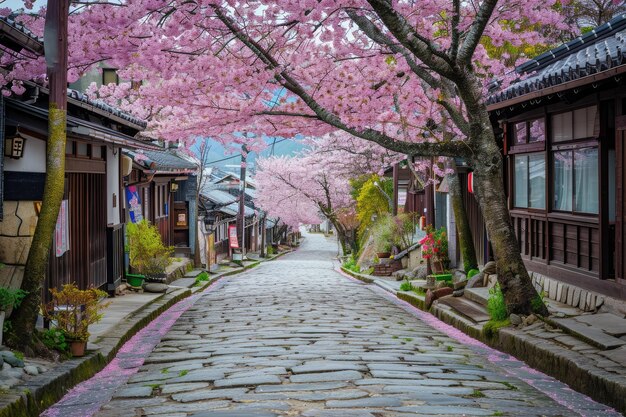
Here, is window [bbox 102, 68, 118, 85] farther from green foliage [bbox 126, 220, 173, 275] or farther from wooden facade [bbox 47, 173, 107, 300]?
wooden facade [bbox 47, 173, 107, 300]

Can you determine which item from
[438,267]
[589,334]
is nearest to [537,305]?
[589,334]

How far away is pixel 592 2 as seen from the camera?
2497 centimetres

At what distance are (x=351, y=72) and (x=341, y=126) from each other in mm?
4406

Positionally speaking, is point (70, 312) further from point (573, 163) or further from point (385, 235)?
point (385, 235)

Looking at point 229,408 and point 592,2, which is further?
point 592,2

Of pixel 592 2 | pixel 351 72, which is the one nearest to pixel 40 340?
pixel 351 72

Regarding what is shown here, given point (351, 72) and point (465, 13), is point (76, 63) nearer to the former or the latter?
point (351, 72)

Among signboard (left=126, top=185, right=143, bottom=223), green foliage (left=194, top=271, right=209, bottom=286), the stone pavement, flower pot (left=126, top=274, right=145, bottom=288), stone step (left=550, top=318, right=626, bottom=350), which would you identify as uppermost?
signboard (left=126, top=185, right=143, bottom=223)

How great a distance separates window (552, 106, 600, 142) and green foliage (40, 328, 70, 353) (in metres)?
9.11

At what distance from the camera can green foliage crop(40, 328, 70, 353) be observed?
33.4 ft

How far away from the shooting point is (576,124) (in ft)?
46.4

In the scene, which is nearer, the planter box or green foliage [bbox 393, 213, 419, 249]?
the planter box

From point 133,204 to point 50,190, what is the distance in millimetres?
14280

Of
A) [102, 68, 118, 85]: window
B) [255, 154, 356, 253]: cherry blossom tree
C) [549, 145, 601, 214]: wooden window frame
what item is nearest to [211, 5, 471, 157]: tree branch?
[549, 145, 601, 214]: wooden window frame
